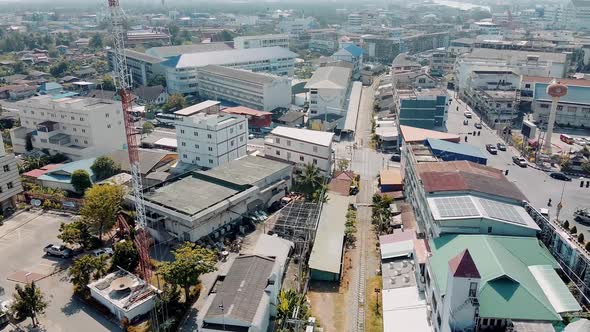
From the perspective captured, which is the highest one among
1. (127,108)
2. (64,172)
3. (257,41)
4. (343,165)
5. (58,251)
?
(127,108)

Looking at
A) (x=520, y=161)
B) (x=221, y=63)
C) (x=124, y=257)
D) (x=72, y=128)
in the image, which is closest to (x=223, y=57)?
(x=221, y=63)

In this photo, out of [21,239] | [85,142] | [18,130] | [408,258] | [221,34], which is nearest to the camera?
[408,258]

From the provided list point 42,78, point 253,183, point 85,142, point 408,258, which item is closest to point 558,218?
point 408,258

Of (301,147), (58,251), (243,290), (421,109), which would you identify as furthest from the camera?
(421,109)

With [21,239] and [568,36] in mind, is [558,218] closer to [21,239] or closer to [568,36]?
[21,239]

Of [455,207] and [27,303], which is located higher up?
[455,207]

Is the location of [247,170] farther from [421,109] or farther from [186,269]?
[421,109]
